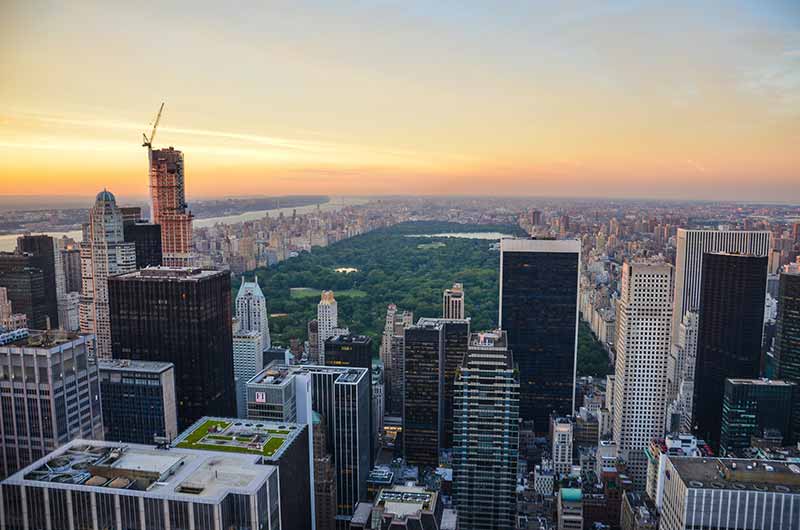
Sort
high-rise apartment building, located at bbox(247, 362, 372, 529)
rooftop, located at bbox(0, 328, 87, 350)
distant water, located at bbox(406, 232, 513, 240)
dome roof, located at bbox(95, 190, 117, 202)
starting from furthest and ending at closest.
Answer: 1. distant water, located at bbox(406, 232, 513, 240)
2. dome roof, located at bbox(95, 190, 117, 202)
3. high-rise apartment building, located at bbox(247, 362, 372, 529)
4. rooftop, located at bbox(0, 328, 87, 350)

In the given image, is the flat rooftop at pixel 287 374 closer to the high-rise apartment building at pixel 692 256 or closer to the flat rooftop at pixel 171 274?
the flat rooftop at pixel 171 274

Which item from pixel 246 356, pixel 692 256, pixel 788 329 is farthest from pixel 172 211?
pixel 788 329

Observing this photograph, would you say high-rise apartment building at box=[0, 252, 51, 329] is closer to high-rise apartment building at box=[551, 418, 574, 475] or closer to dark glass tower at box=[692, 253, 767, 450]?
high-rise apartment building at box=[551, 418, 574, 475]

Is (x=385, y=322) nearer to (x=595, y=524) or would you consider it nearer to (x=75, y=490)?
(x=595, y=524)

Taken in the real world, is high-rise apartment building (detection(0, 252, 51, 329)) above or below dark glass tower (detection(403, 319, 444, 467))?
above

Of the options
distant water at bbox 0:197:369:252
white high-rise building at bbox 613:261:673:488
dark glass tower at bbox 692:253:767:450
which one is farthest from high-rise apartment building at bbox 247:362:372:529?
dark glass tower at bbox 692:253:767:450

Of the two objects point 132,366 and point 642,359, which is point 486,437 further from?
point 132,366

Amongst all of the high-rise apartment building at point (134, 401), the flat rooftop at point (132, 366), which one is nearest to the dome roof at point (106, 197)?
the flat rooftop at point (132, 366)
